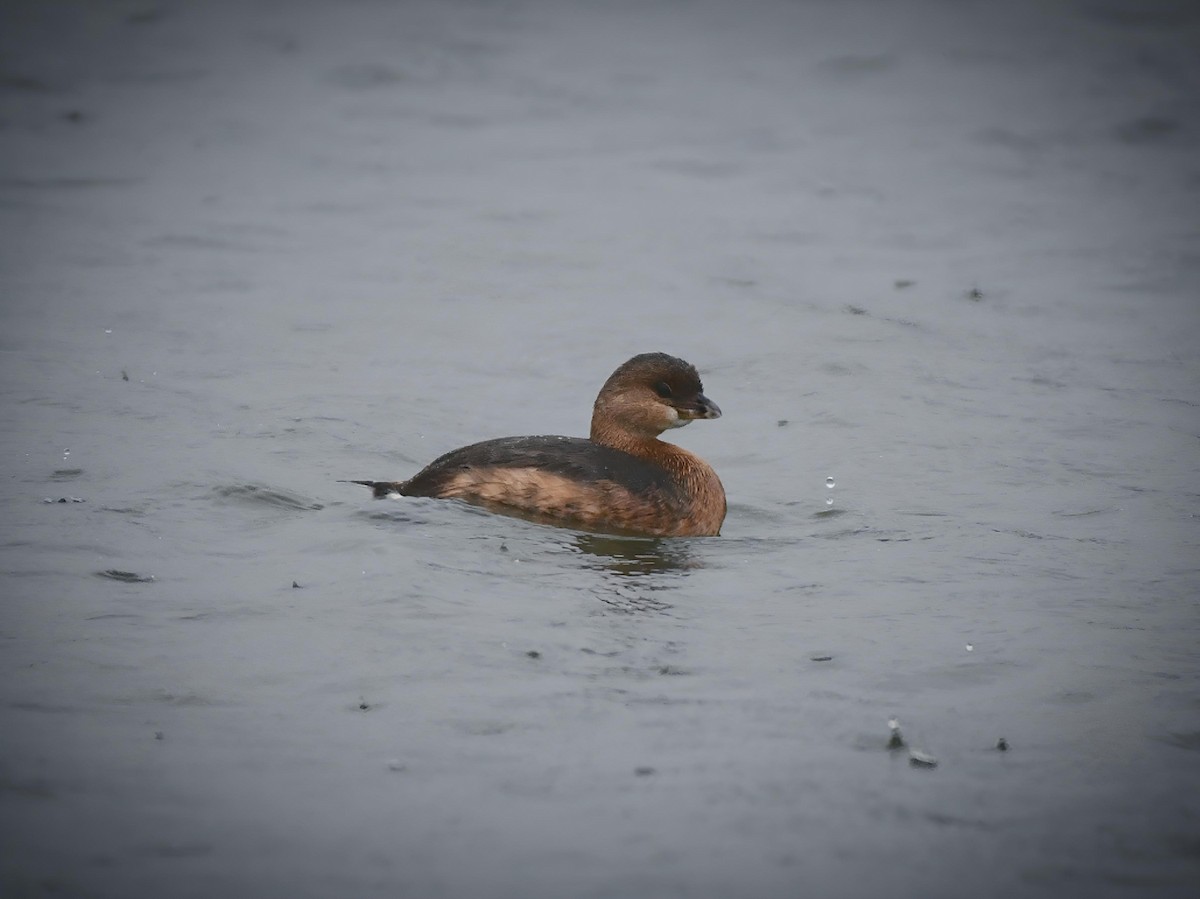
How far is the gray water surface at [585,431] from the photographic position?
5.79 meters

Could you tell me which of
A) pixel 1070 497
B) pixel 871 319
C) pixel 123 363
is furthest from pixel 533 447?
pixel 871 319

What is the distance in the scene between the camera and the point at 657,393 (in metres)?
9.72

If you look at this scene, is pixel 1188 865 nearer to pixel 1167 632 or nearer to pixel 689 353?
pixel 1167 632

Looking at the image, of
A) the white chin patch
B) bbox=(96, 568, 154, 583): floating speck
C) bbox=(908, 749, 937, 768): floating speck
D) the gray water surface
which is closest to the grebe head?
the white chin patch

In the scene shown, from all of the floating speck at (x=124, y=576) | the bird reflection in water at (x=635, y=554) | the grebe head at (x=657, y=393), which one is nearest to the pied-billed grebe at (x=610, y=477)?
the grebe head at (x=657, y=393)

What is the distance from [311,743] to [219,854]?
802 mm

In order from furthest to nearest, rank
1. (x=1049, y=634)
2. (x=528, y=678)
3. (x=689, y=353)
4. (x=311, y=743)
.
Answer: (x=689, y=353), (x=1049, y=634), (x=528, y=678), (x=311, y=743)

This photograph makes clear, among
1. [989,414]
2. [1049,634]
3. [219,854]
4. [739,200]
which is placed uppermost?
[739,200]

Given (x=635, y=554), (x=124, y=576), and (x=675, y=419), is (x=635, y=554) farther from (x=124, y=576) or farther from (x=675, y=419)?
(x=124, y=576)

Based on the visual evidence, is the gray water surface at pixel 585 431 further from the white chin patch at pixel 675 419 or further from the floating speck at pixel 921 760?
the white chin patch at pixel 675 419

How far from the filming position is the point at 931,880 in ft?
18.0

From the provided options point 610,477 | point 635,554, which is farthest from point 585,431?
point 635,554

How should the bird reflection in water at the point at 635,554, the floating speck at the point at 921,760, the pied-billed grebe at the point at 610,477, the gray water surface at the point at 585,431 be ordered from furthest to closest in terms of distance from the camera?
the pied-billed grebe at the point at 610,477
the bird reflection in water at the point at 635,554
the floating speck at the point at 921,760
the gray water surface at the point at 585,431

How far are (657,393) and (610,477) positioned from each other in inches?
27.6
